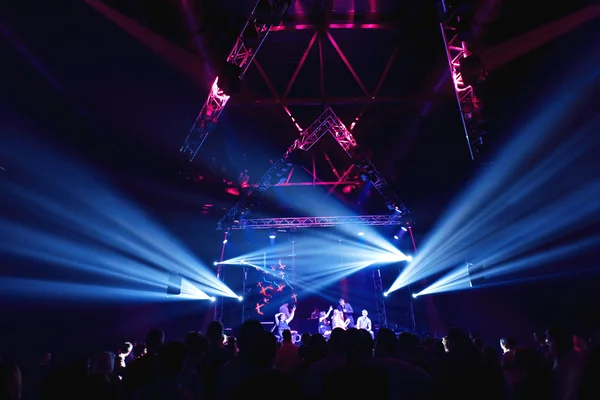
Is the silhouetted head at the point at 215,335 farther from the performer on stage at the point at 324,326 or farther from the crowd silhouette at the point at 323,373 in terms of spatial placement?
the performer on stage at the point at 324,326

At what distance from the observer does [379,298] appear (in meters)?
14.1

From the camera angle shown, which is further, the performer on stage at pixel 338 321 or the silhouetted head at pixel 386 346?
Result: the performer on stage at pixel 338 321

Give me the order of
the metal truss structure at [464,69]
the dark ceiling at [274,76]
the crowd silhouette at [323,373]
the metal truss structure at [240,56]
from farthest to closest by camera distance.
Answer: the metal truss structure at [464,69] → the metal truss structure at [240,56] → the dark ceiling at [274,76] → the crowd silhouette at [323,373]

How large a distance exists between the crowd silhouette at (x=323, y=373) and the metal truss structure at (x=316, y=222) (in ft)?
28.2

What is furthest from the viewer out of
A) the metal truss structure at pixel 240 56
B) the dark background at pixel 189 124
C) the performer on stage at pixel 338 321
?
the performer on stage at pixel 338 321

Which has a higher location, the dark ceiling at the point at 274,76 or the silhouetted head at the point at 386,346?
the dark ceiling at the point at 274,76

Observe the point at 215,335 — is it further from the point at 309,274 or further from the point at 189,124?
the point at 309,274

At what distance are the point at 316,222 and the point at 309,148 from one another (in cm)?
332

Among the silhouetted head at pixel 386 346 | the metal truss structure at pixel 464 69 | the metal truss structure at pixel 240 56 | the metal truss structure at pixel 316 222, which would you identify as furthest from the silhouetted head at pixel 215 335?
the metal truss structure at pixel 316 222

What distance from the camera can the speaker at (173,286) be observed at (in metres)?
11.2

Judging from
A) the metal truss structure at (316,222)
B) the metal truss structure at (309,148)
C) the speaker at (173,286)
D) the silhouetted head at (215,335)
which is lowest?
the silhouetted head at (215,335)

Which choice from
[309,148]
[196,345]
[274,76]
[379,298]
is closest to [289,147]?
[309,148]

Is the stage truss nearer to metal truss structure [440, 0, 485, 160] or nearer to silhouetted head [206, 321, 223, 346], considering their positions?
metal truss structure [440, 0, 485, 160]

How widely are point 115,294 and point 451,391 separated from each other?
1008 cm
